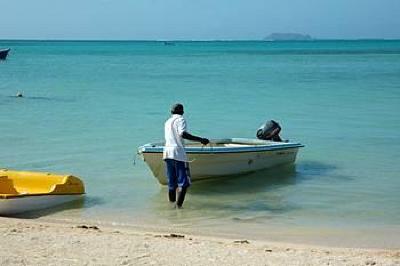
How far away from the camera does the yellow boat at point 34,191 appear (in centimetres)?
988

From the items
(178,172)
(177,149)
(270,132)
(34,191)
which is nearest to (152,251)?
(177,149)

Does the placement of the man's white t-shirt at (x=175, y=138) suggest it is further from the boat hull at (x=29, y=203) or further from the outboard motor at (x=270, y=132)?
the outboard motor at (x=270, y=132)

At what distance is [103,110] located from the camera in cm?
2645

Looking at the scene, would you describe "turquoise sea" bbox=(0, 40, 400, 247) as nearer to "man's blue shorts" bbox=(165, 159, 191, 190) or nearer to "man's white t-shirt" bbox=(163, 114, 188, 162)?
"man's blue shorts" bbox=(165, 159, 191, 190)

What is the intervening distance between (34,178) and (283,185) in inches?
165

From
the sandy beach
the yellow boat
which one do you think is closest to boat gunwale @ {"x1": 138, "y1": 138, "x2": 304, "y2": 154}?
the yellow boat

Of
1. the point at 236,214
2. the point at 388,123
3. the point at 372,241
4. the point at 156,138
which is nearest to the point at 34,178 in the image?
the point at 236,214

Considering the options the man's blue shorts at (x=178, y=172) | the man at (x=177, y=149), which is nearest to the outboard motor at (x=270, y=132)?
the man at (x=177, y=149)

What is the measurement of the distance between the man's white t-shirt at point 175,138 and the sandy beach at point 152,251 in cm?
157

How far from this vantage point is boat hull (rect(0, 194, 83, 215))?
9797mm

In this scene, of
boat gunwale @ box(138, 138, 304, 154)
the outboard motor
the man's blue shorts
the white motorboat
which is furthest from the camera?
the outboard motor

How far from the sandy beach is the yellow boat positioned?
1.12 m

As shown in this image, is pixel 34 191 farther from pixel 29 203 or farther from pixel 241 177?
pixel 241 177

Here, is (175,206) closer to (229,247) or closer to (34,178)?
(34,178)
